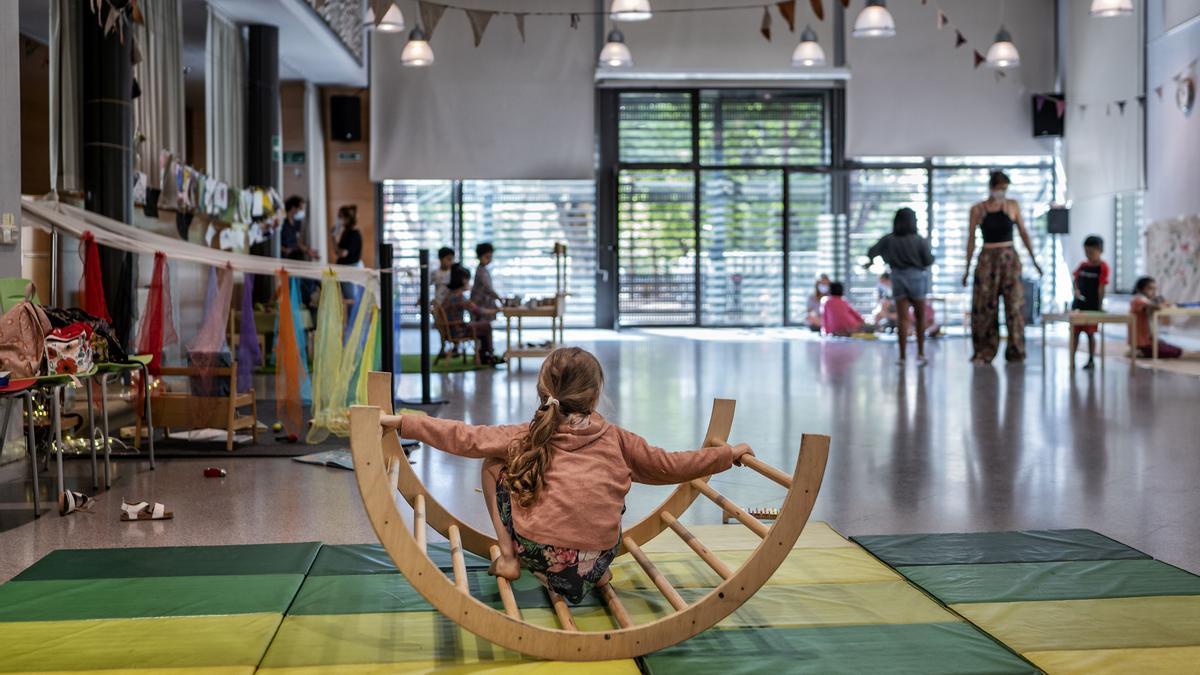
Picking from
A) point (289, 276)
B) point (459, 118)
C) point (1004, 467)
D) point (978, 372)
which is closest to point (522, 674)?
point (1004, 467)

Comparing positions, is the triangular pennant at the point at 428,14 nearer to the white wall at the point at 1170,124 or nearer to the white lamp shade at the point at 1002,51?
the white lamp shade at the point at 1002,51

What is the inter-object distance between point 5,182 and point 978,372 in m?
7.66

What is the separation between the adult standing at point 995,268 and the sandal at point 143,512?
753cm

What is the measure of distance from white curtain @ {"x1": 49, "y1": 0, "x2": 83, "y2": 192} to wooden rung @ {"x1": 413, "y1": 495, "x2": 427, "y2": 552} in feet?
18.2

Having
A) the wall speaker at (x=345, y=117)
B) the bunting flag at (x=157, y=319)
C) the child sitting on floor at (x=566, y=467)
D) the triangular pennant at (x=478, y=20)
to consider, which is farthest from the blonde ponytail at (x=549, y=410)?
the wall speaker at (x=345, y=117)

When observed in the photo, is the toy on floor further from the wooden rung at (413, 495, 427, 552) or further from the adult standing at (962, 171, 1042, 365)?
the adult standing at (962, 171, 1042, 365)

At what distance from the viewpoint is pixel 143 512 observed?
4387 millimetres

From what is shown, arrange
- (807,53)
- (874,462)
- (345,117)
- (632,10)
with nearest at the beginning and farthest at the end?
(874,462) → (632,10) → (807,53) → (345,117)

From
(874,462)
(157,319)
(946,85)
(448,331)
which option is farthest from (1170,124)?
(157,319)

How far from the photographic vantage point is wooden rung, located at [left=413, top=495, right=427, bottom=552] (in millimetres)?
2776

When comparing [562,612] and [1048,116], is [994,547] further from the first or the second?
[1048,116]

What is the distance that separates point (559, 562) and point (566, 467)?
0.78ft

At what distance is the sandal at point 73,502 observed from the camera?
4480 millimetres

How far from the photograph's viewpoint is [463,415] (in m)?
7.30
